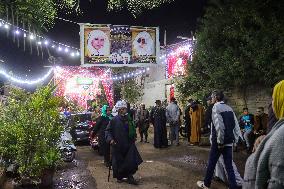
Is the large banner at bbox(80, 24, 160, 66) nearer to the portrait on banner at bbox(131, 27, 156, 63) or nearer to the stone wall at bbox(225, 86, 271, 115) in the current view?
the portrait on banner at bbox(131, 27, 156, 63)

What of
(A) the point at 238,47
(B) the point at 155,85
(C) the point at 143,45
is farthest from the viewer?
(B) the point at 155,85

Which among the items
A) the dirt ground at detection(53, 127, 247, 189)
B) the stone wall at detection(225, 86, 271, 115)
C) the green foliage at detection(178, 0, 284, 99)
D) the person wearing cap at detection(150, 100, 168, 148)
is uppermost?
the green foliage at detection(178, 0, 284, 99)

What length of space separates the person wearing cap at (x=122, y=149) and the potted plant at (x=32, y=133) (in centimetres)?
125

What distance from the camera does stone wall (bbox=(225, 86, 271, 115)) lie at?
49.2ft

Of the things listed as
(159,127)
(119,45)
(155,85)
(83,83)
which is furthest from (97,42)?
(155,85)

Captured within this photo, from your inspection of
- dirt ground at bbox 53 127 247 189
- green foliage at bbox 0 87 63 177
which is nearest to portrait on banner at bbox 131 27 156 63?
dirt ground at bbox 53 127 247 189

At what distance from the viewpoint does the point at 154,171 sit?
10.2 metres

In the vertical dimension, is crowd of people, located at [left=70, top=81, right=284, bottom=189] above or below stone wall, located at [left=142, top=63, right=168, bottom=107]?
below

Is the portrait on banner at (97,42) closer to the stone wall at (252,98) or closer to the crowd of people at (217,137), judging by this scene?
the crowd of people at (217,137)

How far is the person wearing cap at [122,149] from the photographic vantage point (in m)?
8.85

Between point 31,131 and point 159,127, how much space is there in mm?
8626

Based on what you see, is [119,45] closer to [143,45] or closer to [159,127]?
[143,45]

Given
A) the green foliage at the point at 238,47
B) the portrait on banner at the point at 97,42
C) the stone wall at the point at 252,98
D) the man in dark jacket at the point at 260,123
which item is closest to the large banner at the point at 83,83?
the portrait on banner at the point at 97,42

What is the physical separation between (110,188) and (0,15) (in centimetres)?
447
